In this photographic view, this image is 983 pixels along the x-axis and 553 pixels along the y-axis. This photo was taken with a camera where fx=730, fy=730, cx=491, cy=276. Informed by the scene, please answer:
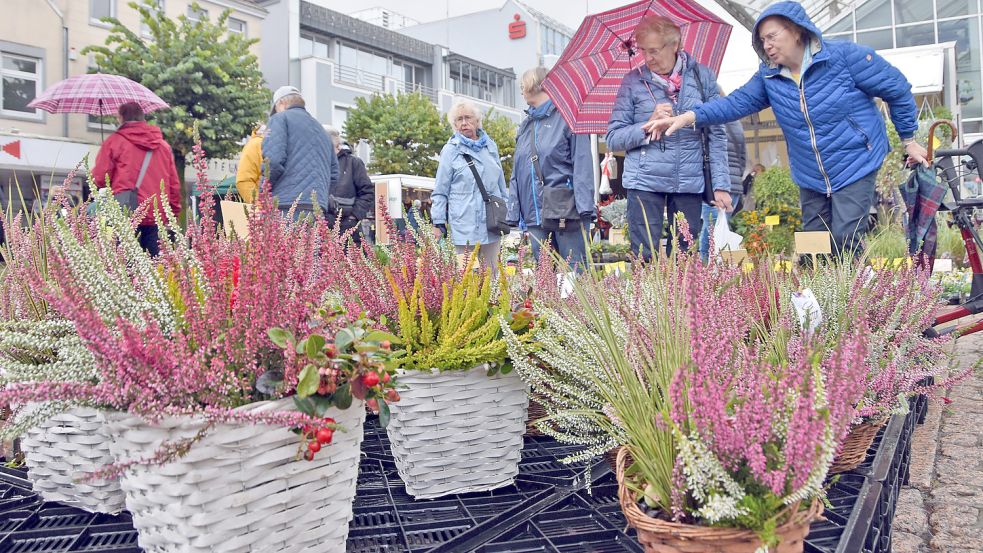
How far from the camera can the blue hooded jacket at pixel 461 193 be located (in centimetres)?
477

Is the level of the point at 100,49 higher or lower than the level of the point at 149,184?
higher

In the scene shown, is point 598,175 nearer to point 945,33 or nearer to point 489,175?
point 489,175

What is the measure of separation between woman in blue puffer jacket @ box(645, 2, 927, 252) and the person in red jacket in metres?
2.92

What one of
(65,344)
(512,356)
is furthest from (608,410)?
(65,344)

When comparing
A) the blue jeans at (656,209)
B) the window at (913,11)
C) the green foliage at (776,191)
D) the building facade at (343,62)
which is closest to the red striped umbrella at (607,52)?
the blue jeans at (656,209)

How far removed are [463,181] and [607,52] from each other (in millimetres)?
1210

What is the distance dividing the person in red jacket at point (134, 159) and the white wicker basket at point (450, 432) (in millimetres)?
3096

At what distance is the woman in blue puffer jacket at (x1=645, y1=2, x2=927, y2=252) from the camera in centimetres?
314

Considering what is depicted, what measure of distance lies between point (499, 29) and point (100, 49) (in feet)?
93.8

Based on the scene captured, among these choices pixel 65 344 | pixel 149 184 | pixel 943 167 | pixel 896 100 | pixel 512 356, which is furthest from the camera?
pixel 149 184

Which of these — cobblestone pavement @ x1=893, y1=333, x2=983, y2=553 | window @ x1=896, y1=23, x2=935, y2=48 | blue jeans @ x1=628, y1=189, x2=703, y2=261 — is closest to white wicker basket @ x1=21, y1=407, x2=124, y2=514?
cobblestone pavement @ x1=893, y1=333, x2=983, y2=553

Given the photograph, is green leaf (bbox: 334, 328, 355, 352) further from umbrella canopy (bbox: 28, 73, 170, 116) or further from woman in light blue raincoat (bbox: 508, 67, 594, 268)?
umbrella canopy (bbox: 28, 73, 170, 116)

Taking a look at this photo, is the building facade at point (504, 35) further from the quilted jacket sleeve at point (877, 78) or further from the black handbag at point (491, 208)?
the quilted jacket sleeve at point (877, 78)

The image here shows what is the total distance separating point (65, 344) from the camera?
121cm
